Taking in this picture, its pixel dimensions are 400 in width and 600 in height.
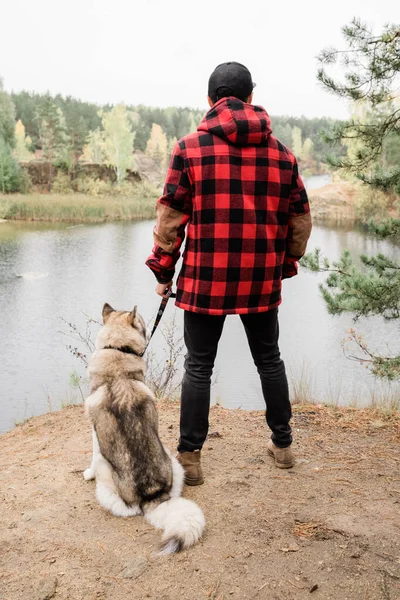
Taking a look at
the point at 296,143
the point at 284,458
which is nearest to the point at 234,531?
the point at 284,458

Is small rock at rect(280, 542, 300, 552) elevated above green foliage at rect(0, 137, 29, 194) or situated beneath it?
situated beneath

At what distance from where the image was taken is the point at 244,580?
1.96m

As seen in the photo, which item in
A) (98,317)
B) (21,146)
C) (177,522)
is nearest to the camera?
(177,522)

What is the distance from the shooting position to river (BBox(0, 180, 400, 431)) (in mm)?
6730

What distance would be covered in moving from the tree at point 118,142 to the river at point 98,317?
2549 centimetres

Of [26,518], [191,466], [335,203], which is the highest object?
[191,466]

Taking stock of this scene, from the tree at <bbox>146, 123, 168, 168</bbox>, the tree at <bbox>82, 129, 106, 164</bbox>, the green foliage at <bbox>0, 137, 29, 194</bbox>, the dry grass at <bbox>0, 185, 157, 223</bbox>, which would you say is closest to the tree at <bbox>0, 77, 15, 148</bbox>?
the green foliage at <bbox>0, 137, 29, 194</bbox>

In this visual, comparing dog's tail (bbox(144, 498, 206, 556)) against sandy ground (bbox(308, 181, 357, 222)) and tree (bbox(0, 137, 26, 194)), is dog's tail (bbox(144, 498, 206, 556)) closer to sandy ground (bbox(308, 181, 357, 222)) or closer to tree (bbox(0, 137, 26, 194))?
sandy ground (bbox(308, 181, 357, 222))

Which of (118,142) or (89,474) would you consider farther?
(118,142)

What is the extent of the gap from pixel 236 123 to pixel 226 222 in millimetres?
428

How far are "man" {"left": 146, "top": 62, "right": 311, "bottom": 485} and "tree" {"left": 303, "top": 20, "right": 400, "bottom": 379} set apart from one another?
191 centimetres

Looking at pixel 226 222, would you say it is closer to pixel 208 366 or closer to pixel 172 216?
pixel 172 216

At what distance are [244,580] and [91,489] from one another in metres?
1.09

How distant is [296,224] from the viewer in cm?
260
